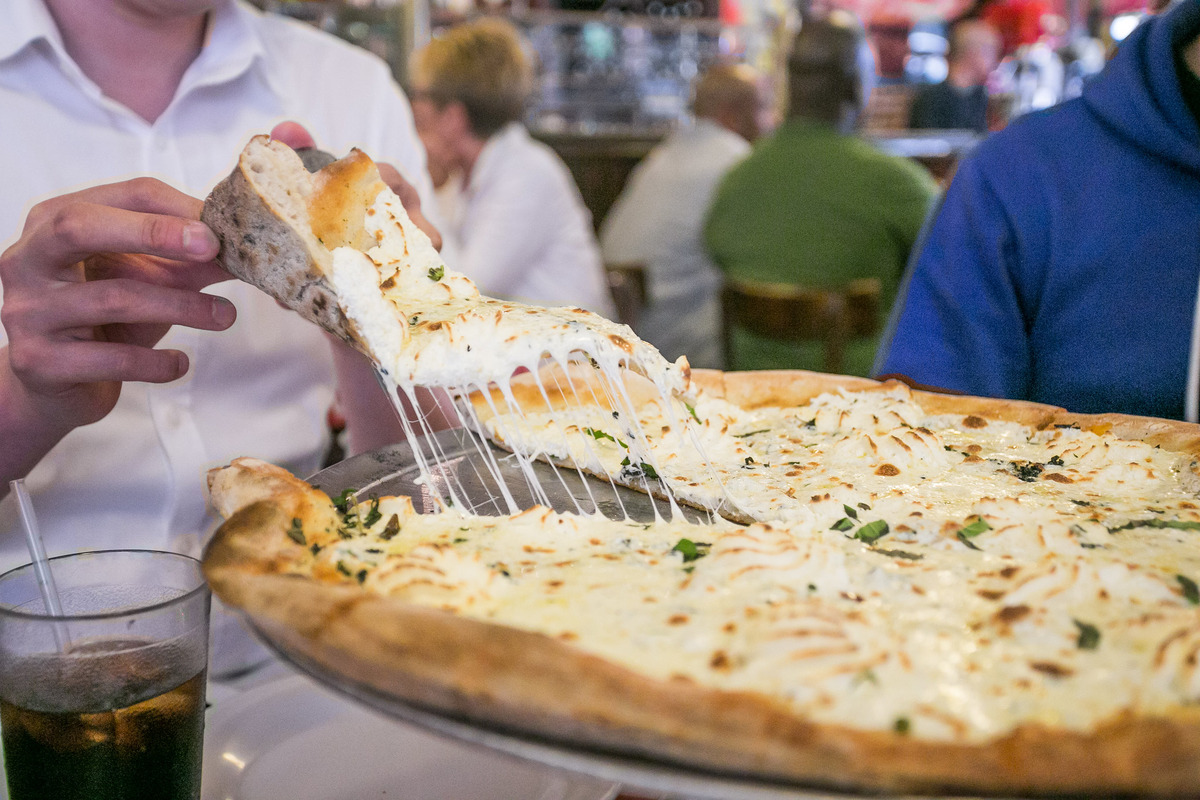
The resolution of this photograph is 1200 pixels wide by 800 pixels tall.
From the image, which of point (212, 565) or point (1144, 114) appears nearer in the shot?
point (212, 565)

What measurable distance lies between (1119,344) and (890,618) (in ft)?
4.25

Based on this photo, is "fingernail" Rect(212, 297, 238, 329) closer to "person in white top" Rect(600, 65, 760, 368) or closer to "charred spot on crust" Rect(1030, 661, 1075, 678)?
"charred spot on crust" Rect(1030, 661, 1075, 678)

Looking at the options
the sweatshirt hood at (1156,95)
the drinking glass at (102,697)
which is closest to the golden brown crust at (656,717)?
the drinking glass at (102,697)

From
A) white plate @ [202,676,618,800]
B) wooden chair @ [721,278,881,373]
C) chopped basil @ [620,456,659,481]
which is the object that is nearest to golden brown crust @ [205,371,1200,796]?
white plate @ [202,676,618,800]

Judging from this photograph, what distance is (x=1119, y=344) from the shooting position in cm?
215

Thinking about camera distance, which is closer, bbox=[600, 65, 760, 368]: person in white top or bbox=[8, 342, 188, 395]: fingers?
bbox=[8, 342, 188, 395]: fingers

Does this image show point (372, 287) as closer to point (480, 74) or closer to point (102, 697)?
point (102, 697)

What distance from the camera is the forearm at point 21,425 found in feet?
5.11

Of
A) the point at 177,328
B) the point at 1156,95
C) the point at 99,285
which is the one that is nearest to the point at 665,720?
the point at 99,285

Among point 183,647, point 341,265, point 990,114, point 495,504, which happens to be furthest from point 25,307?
point 990,114

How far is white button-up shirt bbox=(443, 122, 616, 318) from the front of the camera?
4.78 meters

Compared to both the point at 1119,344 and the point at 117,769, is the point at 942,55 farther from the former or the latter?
the point at 117,769

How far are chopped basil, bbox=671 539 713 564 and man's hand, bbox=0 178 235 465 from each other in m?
0.75

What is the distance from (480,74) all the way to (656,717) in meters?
4.52
